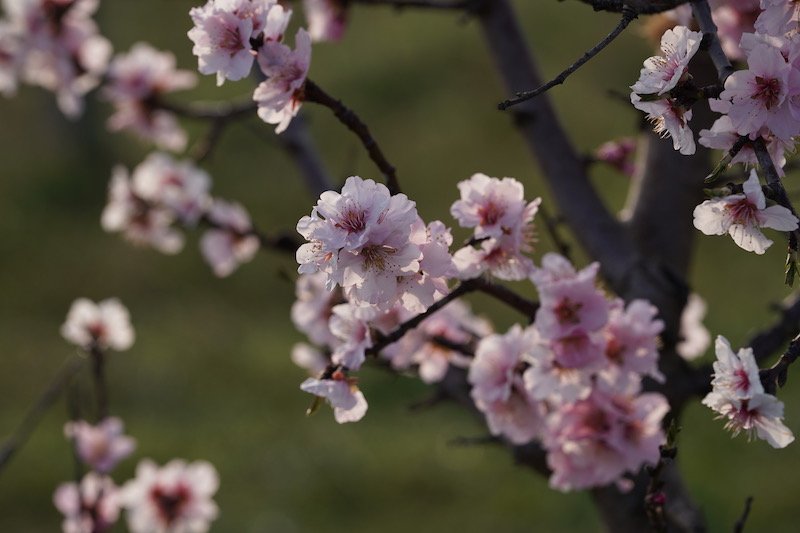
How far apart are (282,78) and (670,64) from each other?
0.43 m

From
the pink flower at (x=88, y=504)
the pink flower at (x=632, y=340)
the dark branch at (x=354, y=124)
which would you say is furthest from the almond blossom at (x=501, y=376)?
the pink flower at (x=88, y=504)

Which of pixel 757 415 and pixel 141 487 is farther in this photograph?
pixel 141 487

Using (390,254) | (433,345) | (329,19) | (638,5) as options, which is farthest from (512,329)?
(329,19)

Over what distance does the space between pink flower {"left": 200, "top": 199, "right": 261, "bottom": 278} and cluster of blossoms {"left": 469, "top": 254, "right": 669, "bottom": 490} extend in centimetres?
97

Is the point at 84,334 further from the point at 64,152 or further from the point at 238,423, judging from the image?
the point at 64,152

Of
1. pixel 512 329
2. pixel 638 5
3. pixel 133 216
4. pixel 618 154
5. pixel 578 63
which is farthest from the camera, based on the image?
pixel 133 216

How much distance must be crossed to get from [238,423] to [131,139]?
3832 millimetres

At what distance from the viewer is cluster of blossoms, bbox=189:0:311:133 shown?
1.06 metres

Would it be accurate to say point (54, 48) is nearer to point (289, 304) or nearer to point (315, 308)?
point (315, 308)

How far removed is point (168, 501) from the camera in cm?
193

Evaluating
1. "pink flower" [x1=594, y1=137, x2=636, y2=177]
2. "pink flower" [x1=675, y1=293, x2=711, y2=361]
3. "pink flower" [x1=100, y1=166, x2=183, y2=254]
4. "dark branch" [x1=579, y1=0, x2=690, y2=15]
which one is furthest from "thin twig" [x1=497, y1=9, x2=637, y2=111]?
"pink flower" [x1=100, y1=166, x2=183, y2=254]

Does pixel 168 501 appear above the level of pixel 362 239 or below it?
below

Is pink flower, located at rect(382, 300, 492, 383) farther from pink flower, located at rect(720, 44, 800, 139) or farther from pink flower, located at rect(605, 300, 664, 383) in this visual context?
pink flower, located at rect(720, 44, 800, 139)

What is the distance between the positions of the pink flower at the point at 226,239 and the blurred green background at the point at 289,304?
0.21 m
